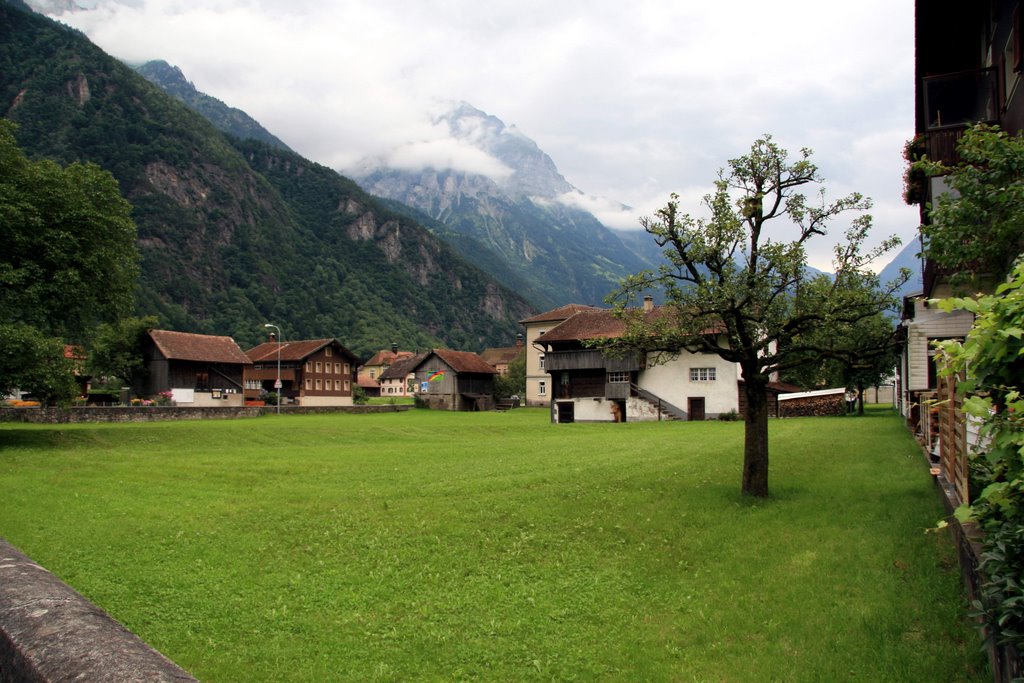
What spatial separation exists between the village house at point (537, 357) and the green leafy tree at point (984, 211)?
7377cm

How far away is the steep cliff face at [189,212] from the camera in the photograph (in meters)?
154

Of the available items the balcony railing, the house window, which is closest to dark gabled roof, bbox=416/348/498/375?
the house window

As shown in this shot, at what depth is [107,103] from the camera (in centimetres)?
17825

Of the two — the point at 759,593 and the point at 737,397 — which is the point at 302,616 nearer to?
the point at 759,593

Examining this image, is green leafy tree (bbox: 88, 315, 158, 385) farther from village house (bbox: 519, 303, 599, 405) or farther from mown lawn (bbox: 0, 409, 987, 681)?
mown lawn (bbox: 0, 409, 987, 681)

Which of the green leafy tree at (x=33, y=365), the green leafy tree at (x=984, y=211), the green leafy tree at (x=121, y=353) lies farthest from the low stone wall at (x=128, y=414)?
the green leafy tree at (x=984, y=211)

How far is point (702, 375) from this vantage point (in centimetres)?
4959

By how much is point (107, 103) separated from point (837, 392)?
18851cm

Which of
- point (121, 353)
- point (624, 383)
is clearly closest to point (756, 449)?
point (624, 383)

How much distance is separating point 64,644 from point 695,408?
48422 mm

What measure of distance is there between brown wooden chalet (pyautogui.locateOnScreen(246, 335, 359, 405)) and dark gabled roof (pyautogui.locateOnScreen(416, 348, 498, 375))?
13.7 meters

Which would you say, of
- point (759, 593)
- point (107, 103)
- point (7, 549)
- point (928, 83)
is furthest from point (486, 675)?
point (107, 103)

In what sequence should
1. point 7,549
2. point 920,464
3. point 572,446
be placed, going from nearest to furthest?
point 7,549, point 920,464, point 572,446

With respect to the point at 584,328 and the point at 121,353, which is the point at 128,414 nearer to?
the point at 584,328
